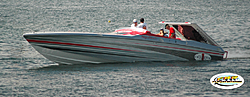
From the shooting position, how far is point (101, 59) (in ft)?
50.0

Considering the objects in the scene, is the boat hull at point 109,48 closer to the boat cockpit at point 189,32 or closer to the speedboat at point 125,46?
the speedboat at point 125,46

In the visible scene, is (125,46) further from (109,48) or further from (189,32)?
(189,32)

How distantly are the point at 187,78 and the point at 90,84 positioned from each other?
3.82m

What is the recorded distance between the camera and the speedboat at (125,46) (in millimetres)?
14391

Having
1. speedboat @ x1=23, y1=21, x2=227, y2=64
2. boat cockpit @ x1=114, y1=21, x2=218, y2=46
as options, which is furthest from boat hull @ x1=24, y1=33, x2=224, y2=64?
boat cockpit @ x1=114, y1=21, x2=218, y2=46

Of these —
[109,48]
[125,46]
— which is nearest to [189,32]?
[125,46]

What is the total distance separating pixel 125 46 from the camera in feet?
49.3

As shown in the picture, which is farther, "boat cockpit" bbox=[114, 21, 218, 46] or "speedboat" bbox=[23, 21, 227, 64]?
"boat cockpit" bbox=[114, 21, 218, 46]

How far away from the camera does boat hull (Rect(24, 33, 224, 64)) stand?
14.4 m

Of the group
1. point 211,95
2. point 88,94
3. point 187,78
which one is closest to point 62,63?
point 88,94

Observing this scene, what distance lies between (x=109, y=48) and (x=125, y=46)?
716 millimetres

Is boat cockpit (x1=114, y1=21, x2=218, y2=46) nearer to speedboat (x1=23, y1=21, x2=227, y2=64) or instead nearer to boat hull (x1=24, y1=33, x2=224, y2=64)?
speedboat (x1=23, y1=21, x2=227, y2=64)

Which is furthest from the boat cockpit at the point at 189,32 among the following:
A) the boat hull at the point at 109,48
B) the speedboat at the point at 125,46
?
the boat hull at the point at 109,48

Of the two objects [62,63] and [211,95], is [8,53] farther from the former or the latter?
[211,95]
